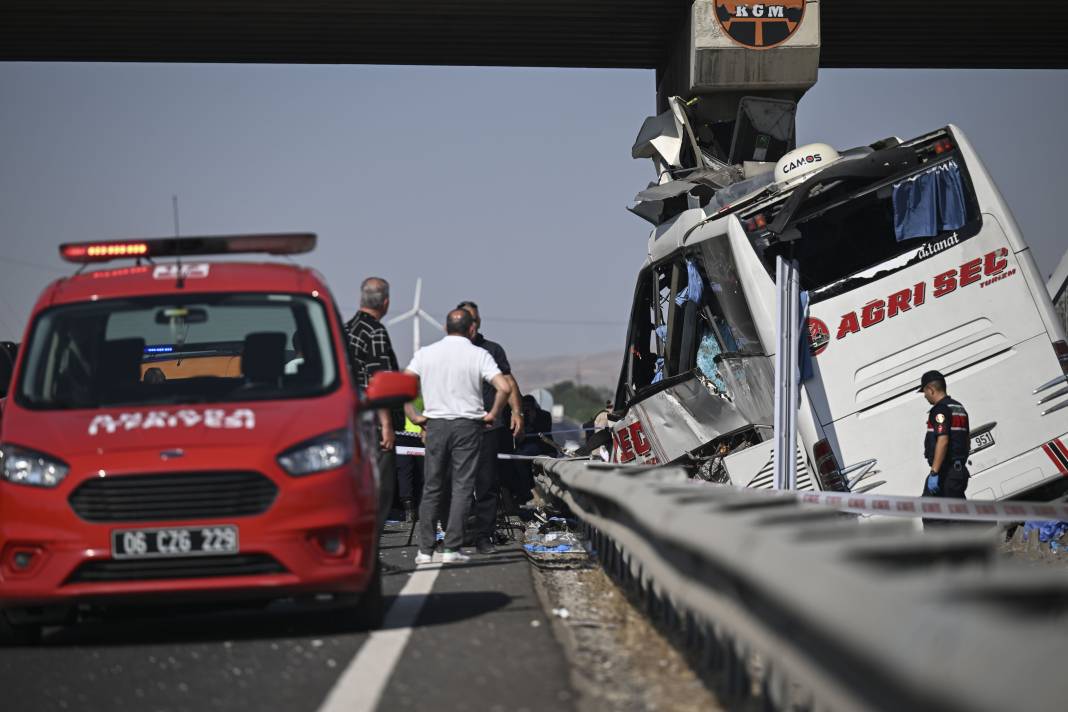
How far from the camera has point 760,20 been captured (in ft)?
72.3

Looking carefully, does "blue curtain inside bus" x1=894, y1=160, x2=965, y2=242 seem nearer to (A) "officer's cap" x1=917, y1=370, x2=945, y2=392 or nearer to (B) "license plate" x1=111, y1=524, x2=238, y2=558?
(A) "officer's cap" x1=917, y1=370, x2=945, y2=392

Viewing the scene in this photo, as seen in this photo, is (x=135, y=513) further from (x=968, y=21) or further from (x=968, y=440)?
(x=968, y=21)

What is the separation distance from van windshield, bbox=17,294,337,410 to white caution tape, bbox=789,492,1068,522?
350 cm

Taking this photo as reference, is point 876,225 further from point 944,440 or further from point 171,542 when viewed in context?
point 171,542

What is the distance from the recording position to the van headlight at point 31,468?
7145 mm

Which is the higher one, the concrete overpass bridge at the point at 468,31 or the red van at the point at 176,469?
the concrete overpass bridge at the point at 468,31

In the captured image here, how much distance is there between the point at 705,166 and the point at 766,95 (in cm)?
261

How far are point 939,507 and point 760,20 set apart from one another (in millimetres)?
13005

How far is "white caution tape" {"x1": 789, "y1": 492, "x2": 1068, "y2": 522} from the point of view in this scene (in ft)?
32.4

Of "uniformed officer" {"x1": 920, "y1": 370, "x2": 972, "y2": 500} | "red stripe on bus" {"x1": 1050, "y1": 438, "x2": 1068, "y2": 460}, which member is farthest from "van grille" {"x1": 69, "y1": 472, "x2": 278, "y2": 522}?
"red stripe on bus" {"x1": 1050, "y1": 438, "x2": 1068, "y2": 460}

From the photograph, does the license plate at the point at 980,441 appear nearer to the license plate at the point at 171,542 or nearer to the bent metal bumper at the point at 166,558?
the bent metal bumper at the point at 166,558

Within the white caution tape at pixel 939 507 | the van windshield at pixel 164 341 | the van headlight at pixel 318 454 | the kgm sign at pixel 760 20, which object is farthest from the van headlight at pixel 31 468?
the kgm sign at pixel 760 20

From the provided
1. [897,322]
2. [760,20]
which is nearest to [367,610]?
[897,322]

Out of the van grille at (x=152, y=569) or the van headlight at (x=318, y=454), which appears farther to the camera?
the van headlight at (x=318, y=454)
